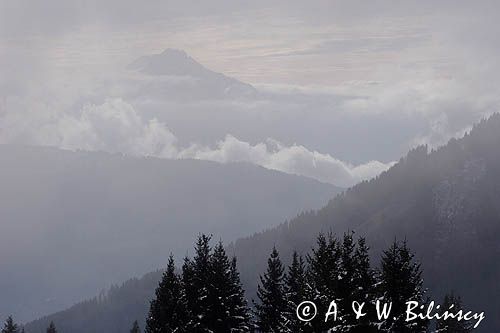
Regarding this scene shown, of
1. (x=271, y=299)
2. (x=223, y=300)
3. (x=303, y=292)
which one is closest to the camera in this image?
(x=303, y=292)

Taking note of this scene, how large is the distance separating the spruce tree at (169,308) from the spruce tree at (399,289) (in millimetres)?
13162

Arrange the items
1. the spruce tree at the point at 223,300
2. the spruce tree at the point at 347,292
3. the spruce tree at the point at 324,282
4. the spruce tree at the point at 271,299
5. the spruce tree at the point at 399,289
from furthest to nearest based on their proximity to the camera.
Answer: the spruce tree at the point at 271,299 → the spruce tree at the point at 223,300 → the spruce tree at the point at 399,289 → the spruce tree at the point at 324,282 → the spruce tree at the point at 347,292

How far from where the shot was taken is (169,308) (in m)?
48.2

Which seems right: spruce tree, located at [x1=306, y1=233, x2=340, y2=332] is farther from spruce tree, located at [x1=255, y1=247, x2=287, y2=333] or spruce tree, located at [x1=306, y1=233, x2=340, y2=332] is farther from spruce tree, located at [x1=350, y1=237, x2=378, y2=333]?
spruce tree, located at [x1=255, y1=247, x2=287, y2=333]

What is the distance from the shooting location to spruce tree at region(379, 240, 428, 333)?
43.1m

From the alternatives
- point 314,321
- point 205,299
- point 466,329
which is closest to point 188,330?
point 205,299

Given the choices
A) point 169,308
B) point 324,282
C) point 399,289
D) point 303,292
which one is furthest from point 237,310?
point 399,289

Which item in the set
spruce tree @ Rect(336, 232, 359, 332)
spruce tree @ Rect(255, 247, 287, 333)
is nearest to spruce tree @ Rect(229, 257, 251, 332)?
spruce tree @ Rect(255, 247, 287, 333)

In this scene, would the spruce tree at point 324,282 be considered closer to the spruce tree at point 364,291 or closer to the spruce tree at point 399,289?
the spruce tree at point 364,291

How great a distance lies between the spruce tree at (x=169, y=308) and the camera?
48094mm

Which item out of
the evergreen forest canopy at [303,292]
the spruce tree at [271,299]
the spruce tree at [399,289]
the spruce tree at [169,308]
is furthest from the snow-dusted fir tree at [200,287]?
the spruce tree at [399,289]

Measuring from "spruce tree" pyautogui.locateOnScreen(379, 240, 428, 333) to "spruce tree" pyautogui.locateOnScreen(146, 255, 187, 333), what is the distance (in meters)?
13.2

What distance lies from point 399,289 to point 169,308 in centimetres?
1484

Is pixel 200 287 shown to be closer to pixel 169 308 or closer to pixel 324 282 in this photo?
pixel 169 308
